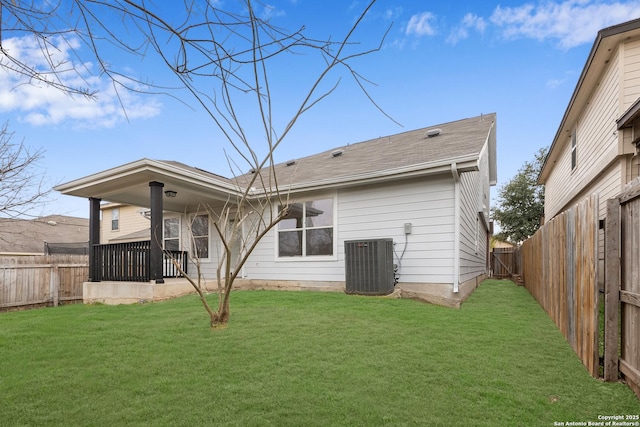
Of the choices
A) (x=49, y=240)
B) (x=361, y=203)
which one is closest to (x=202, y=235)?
(x=361, y=203)

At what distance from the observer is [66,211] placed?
775 centimetres

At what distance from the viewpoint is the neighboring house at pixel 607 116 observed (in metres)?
6.79

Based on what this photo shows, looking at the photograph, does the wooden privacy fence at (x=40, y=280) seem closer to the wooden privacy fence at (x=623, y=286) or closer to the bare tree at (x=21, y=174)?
the bare tree at (x=21, y=174)

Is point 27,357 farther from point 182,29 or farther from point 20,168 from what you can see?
point 182,29

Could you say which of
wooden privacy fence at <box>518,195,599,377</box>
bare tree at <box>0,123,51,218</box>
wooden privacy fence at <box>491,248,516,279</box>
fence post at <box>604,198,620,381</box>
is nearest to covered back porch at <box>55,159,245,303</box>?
bare tree at <box>0,123,51,218</box>

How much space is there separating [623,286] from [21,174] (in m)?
7.42

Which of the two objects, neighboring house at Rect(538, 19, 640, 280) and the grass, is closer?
the grass

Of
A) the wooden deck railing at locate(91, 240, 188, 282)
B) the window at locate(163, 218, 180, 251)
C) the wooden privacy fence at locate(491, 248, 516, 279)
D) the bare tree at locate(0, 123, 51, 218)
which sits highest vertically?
the bare tree at locate(0, 123, 51, 218)

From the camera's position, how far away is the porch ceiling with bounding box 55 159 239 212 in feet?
25.3

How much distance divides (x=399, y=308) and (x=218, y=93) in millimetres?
4830

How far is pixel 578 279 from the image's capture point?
3684 millimetres

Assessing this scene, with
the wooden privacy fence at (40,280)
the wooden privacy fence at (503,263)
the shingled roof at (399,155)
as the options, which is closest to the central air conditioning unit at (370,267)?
the shingled roof at (399,155)

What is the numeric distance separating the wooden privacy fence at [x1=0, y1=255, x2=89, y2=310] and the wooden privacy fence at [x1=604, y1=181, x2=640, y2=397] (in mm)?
11859

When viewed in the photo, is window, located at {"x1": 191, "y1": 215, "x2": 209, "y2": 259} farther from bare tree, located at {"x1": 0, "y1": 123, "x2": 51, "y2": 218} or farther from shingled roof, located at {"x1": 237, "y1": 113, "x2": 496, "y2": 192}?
bare tree, located at {"x1": 0, "y1": 123, "x2": 51, "y2": 218}
